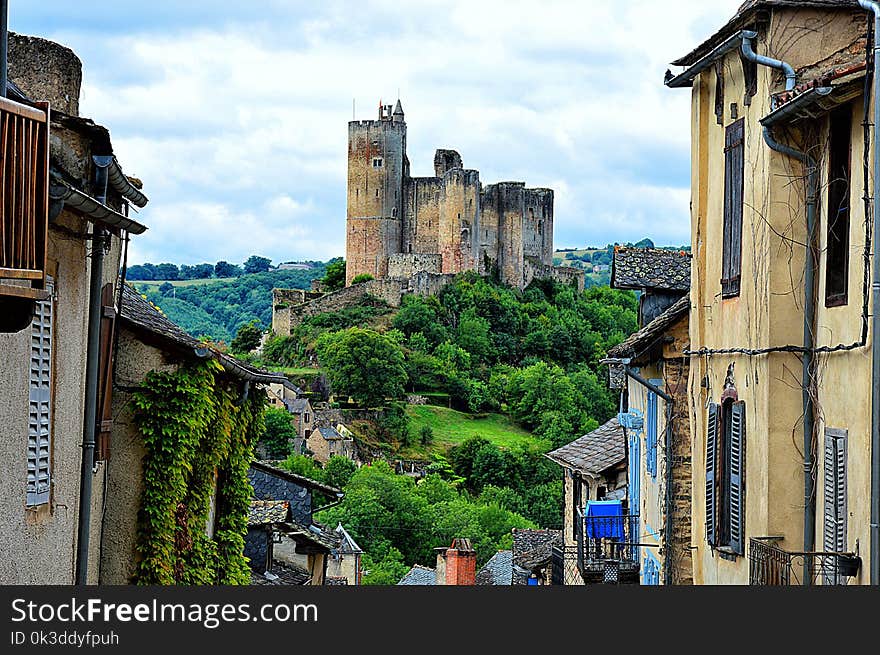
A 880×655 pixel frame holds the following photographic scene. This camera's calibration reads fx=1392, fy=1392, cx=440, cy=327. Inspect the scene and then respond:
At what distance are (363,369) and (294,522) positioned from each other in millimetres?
72619

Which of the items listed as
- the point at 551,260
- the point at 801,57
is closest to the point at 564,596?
the point at 801,57

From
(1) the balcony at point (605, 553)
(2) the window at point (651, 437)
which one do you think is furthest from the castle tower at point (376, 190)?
(2) the window at point (651, 437)

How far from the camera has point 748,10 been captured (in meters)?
11.7

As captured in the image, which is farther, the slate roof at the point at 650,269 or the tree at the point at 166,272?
the tree at the point at 166,272

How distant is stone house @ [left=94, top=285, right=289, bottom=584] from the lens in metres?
12.5

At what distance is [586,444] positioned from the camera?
26.5 meters

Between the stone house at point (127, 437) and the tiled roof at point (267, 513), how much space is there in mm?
6436

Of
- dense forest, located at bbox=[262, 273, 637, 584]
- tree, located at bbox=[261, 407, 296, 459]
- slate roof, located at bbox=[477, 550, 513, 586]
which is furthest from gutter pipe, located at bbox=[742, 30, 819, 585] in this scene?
tree, located at bbox=[261, 407, 296, 459]

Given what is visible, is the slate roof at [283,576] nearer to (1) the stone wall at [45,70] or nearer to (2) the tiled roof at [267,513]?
(2) the tiled roof at [267,513]

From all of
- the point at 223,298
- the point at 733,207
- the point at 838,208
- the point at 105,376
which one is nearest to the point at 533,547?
the point at 733,207

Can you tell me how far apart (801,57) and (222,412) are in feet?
21.3

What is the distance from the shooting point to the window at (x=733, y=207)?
41.0ft

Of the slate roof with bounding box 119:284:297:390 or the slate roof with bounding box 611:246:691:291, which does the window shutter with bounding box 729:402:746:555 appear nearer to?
the slate roof with bounding box 119:284:297:390

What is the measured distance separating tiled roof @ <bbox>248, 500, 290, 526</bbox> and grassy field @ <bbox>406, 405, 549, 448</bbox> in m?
69.7
